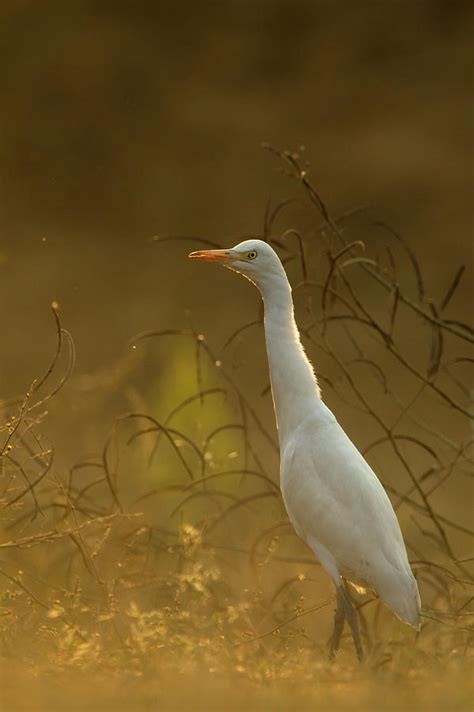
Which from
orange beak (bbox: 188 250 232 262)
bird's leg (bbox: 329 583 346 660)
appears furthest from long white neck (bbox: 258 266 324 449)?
bird's leg (bbox: 329 583 346 660)

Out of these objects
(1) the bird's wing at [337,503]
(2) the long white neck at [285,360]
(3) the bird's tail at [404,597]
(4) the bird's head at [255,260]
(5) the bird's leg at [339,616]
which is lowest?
(5) the bird's leg at [339,616]

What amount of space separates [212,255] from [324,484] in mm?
698

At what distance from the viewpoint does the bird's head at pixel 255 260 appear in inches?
132

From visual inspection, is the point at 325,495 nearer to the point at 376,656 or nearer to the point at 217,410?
the point at 376,656

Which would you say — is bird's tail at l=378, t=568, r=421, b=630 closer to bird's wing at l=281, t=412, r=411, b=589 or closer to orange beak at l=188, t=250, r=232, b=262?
bird's wing at l=281, t=412, r=411, b=589

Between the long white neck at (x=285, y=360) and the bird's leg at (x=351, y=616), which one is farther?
the long white neck at (x=285, y=360)

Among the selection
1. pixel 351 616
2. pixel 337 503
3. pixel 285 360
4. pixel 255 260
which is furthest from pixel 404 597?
pixel 255 260

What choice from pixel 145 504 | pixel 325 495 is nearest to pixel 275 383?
pixel 325 495

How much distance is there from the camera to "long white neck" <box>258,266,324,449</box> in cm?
338

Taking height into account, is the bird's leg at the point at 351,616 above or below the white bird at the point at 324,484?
below

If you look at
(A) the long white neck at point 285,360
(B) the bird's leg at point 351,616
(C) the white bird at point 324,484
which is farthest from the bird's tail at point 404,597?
(A) the long white neck at point 285,360

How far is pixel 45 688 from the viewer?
240 cm

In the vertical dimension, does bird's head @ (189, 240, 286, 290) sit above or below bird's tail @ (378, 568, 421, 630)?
above

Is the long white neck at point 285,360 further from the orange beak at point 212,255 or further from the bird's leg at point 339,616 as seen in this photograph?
the bird's leg at point 339,616
